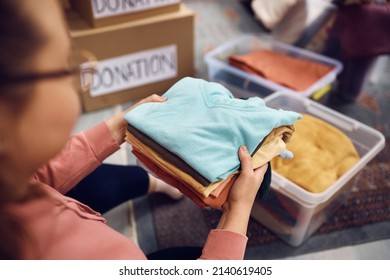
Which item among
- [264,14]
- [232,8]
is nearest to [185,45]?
[264,14]

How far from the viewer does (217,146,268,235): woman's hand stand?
20.9 inches

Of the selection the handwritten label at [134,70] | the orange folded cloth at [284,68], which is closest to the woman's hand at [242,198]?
the orange folded cloth at [284,68]

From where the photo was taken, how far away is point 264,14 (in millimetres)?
1635

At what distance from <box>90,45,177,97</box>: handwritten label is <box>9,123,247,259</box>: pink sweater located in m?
0.59

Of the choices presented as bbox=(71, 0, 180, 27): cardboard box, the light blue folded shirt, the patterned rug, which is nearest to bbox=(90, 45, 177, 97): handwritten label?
bbox=(71, 0, 180, 27): cardboard box

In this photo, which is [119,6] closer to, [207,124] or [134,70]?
[134,70]

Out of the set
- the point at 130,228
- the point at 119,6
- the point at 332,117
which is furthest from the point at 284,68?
the point at 130,228

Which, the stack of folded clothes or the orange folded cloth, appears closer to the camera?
the stack of folded clothes

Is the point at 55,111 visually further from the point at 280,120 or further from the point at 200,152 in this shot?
the point at 280,120

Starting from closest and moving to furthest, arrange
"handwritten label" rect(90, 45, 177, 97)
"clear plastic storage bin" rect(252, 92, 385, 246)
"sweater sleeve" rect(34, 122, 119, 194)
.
A: "sweater sleeve" rect(34, 122, 119, 194) → "clear plastic storage bin" rect(252, 92, 385, 246) → "handwritten label" rect(90, 45, 177, 97)

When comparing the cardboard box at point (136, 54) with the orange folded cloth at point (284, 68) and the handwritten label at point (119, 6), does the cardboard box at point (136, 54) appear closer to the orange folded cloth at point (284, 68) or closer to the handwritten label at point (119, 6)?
the handwritten label at point (119, 6)

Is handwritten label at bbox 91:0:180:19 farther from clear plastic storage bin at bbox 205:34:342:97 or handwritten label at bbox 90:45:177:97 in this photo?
clear plastic storage bin at bbox 205:34:342:97

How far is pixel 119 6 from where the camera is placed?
1.12 m
